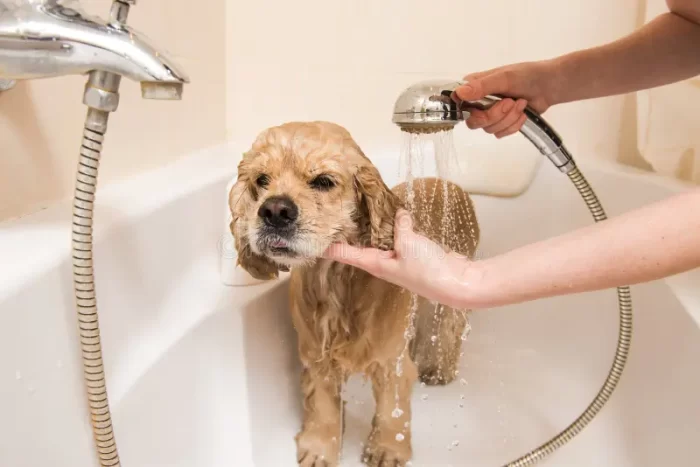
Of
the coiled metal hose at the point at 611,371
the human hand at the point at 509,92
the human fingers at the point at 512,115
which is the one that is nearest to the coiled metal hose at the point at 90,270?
the human hand at the point at 509,92

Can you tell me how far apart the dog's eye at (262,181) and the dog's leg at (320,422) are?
320 mm

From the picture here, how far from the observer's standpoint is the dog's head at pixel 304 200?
0.75 m

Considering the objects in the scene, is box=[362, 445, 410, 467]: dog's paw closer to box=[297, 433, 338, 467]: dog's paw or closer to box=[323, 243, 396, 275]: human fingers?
box=[297, 433, 338, 467]: dog's paw

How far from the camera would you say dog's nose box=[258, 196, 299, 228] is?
731mm

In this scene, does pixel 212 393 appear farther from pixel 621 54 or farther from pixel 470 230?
pixel 621 54

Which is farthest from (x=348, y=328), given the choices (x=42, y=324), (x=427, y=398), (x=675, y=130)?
(x=675, y=130)

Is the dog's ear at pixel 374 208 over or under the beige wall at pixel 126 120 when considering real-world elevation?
under

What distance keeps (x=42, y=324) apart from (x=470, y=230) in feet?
2.59

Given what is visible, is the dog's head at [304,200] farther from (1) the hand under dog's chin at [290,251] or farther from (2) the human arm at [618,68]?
(2) the human arm at [618,68]

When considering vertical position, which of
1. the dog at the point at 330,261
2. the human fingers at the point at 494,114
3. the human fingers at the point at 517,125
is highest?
the human fingers at the point at 494,114

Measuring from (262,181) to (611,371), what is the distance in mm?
634

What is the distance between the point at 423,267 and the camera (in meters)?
0.60

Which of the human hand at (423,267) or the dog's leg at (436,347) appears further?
the dog's leg at (436,347)

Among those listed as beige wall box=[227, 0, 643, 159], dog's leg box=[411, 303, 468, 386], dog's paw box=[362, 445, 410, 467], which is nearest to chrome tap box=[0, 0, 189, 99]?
dog's paw box=[362, 445, 410, 467]
